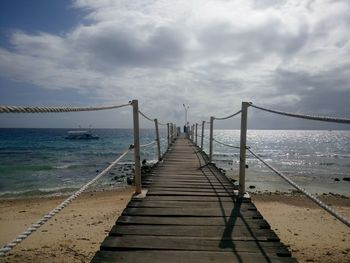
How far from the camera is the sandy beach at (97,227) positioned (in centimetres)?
764

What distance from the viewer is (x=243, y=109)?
4.80m

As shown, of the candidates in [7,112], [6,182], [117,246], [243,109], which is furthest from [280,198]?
[6,182]

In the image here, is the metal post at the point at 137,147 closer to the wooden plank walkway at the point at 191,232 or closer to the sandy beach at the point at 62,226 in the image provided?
the wooden plank walkway at the point at 191,232

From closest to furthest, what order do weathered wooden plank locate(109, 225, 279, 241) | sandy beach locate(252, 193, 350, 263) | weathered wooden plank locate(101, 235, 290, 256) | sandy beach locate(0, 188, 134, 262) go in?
weathered wooden plank locate(101, 235, 290, 256)
weathered wooden plank locate(109, 225, 279, 241)
sandy beach locate(0, 188, 134, 262)
sandy beach locate(252, 193, 350, 263)

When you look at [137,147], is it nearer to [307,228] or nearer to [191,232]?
[191,232]

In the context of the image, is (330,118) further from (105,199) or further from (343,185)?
(343,185)

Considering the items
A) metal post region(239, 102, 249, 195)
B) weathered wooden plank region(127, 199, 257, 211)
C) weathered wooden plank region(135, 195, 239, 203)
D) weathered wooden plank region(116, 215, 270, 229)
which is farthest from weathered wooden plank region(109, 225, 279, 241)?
metal post region(239, 102, 249, 195)

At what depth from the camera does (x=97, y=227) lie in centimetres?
980

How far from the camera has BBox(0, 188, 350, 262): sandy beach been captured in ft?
25.1

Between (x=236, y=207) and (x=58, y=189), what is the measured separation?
16.0 m

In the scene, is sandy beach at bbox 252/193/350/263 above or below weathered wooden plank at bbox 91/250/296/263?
below

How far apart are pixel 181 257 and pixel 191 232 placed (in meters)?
0.57

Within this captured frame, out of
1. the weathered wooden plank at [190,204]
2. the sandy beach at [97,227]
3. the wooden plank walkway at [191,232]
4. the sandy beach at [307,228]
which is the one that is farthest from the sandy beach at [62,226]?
the sandy beach at [307,228]

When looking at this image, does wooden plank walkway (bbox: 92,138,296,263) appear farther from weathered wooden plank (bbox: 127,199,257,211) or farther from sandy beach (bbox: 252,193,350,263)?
sandy beach (bbox: 252,193,350,263)
